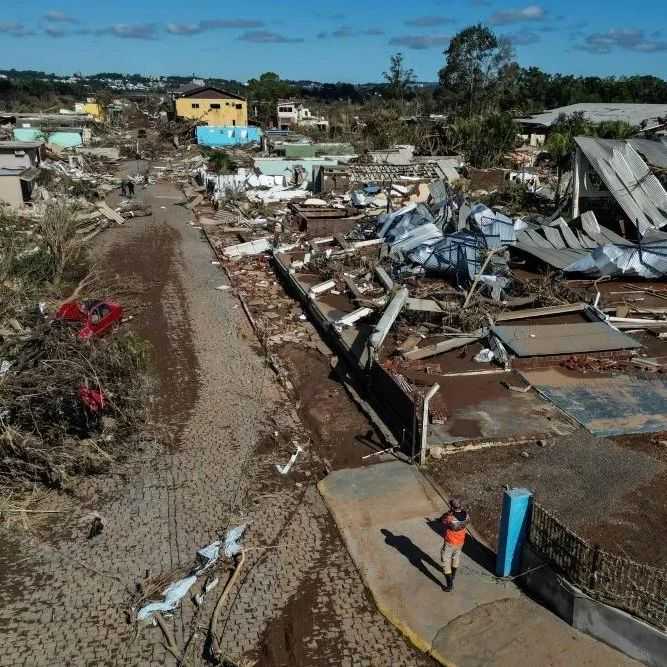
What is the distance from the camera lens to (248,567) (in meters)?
7.35

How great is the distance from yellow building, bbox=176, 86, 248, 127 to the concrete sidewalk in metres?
64.3

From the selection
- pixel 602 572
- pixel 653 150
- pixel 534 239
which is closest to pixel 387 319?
pixel 602 572

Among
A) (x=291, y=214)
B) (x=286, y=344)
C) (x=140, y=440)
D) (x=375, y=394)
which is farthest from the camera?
(x=291, y=214)

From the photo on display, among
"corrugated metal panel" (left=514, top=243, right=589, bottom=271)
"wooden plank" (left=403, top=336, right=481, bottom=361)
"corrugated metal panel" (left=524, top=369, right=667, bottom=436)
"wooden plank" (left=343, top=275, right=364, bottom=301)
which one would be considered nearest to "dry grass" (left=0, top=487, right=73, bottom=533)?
"wooden plank" (left=403, top=336, right=481, bottom=361)

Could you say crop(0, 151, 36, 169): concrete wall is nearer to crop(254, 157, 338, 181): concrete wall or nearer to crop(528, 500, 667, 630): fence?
crop(254, 157, 338, 181): concrete wall

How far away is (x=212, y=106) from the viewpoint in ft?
224

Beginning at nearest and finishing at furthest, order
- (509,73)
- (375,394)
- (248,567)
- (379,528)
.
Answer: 1. (248,567)
2. (379,528)
3. (375,394)
4. (509,73)

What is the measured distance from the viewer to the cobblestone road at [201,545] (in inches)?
247

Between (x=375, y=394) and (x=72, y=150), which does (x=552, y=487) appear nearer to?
(x=375, y=394)

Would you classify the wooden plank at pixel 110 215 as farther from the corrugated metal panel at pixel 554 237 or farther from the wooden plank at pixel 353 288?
the corrugated metal panel at pixel 554 237

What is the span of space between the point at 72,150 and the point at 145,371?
38731mm

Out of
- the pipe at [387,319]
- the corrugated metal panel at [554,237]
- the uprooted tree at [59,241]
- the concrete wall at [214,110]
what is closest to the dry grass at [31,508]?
the pipe at [387,319]

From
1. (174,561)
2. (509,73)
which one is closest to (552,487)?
(174,561)

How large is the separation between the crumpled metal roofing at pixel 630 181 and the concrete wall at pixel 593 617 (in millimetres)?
15126
